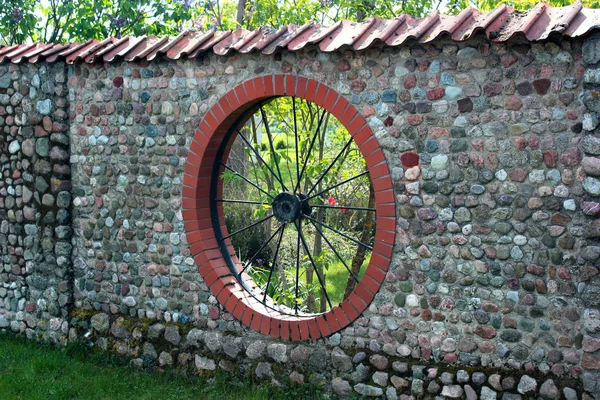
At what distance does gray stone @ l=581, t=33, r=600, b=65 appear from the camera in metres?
4.36

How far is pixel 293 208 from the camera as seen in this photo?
232 inches

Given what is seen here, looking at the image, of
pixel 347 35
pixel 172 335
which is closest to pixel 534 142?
pixel 347 35

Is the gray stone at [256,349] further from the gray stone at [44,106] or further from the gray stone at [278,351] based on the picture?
the gray stone at [44,106]

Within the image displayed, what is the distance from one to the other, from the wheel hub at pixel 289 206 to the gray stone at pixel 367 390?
4.47 feet

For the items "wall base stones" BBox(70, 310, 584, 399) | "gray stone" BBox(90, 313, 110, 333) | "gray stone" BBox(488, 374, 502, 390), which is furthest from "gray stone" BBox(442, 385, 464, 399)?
"gray stone" BBox(90, 313, 110, 333)

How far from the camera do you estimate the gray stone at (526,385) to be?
15.9 ft

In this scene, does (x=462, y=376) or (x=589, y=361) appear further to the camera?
(x=462, y=376)

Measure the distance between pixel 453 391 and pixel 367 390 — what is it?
0.66 metres

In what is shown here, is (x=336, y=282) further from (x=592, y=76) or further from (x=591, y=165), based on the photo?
(x=592, y=76)

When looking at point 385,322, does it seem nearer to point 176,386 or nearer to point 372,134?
point 372,134

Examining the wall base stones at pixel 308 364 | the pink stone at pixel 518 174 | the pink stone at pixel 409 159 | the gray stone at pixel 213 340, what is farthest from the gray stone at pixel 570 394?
the gray stone at pixel 213 340

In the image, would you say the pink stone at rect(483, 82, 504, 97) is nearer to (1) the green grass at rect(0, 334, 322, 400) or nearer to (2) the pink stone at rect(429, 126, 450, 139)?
(2) the pink stone at rect(429, 126, 450, 139)

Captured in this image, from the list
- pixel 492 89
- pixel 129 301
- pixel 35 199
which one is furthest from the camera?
pixel 35 199

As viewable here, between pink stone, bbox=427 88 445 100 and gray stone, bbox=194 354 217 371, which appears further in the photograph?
gray stone, bbox=194 354 217 371
